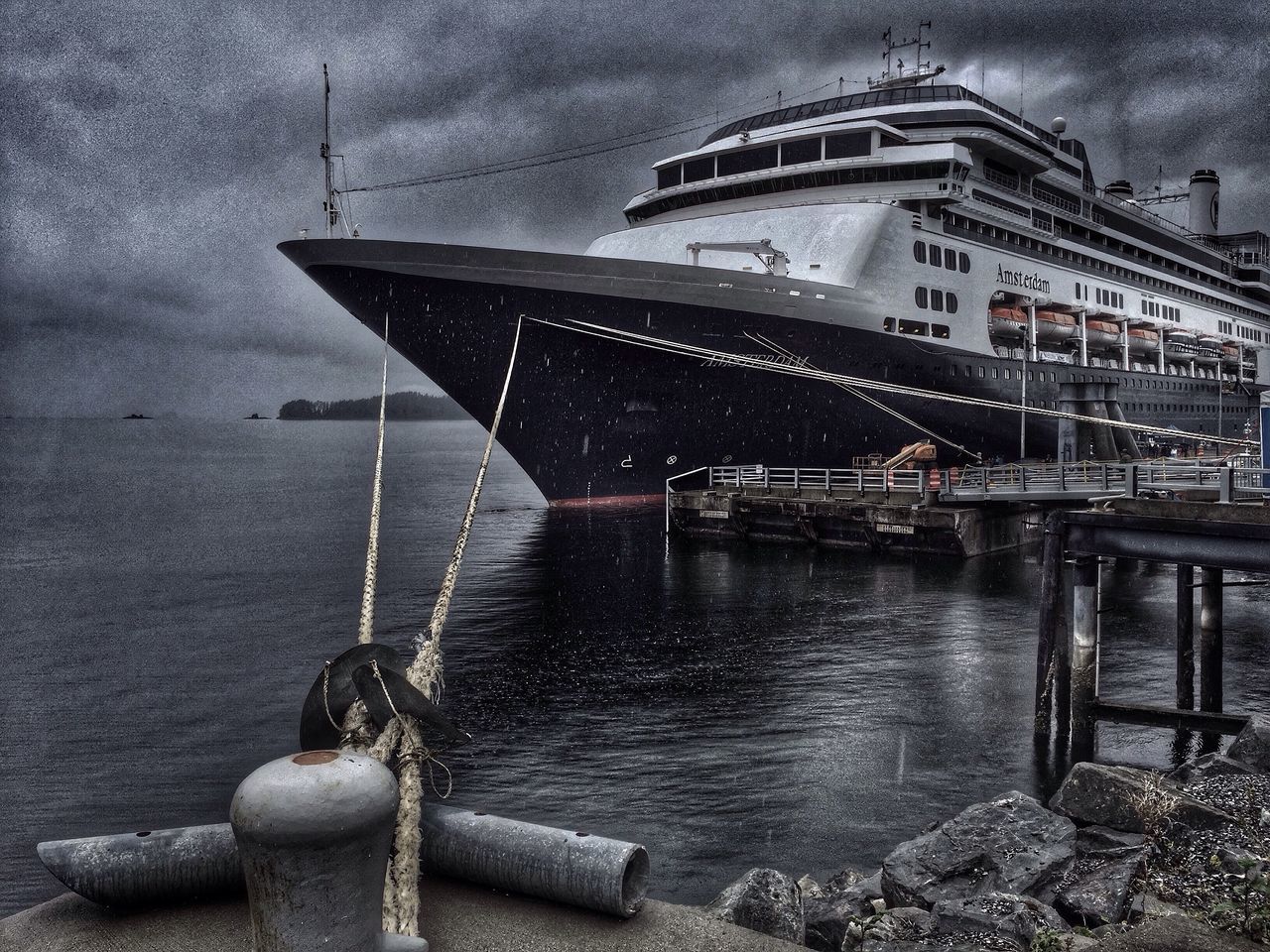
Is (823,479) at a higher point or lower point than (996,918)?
higher

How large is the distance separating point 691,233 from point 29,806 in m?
28.4

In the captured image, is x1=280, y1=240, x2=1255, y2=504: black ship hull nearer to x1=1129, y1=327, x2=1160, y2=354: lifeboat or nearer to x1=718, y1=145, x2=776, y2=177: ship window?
x1=718, y1=145, x2=776, y2=177: ship window

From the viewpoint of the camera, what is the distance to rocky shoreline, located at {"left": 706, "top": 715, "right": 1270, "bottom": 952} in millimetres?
6062

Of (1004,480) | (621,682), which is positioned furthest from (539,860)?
(1004,480)

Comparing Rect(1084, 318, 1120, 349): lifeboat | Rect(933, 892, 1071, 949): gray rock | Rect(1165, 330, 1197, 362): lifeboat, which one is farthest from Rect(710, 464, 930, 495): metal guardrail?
Rect(1165, 330, 1197, 362): lifeboat

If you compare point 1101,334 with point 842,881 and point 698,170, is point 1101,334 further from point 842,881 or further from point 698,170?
point 842,881

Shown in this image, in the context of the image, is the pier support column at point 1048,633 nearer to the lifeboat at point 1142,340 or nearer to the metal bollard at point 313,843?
→ the metal bollard at point 313,843

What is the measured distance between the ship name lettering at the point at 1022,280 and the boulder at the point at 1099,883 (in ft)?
104

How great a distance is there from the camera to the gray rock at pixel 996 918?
600cm

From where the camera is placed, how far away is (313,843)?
350cm

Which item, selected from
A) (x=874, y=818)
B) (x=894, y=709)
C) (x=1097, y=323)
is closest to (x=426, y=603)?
(x=894, y=709)

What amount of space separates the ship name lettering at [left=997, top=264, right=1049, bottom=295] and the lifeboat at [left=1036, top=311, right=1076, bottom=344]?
1.12 m

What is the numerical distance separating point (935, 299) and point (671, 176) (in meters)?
11.9

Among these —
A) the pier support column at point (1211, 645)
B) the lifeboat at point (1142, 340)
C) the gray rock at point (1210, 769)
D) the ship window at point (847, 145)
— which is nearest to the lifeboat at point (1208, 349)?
the lifeboat at point (1142, 340)
